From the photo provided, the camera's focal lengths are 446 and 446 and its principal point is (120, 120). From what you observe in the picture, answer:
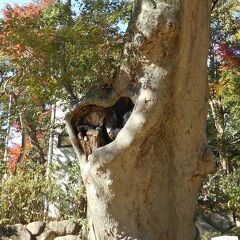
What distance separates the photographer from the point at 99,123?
502 cm

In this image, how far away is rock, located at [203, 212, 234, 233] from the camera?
11250 millimetres

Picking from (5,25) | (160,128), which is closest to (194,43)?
(160,128)

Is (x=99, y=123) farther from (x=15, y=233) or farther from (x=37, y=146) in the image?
(x=37, y=146)

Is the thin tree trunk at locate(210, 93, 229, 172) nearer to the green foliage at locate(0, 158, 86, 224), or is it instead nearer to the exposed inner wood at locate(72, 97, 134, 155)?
the green foliage at locate(0, 158, 86, 224)

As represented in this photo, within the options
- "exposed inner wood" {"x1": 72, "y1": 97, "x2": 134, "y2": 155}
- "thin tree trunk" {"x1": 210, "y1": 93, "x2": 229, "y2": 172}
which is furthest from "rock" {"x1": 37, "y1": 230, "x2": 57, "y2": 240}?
"thin tree trunk" {"x1": 210, "y1": 93, "x2": 229, "y2": 172}

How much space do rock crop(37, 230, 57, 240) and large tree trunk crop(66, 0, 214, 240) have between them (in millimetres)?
3710

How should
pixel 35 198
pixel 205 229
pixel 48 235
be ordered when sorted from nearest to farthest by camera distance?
pixel 48 235 → pixel 35 198 → pixel 205 229

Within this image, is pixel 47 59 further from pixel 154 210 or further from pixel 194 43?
pixel 154 210

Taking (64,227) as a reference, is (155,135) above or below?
above

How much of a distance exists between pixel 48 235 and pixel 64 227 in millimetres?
330

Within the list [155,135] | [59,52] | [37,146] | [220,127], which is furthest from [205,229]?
[37,146]

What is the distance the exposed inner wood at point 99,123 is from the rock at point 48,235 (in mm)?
3983

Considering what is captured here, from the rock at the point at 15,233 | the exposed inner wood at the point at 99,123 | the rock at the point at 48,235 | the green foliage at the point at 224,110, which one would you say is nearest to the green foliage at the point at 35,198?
the rock at the point at 15,233

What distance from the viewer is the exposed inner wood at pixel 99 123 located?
16.1 feet
